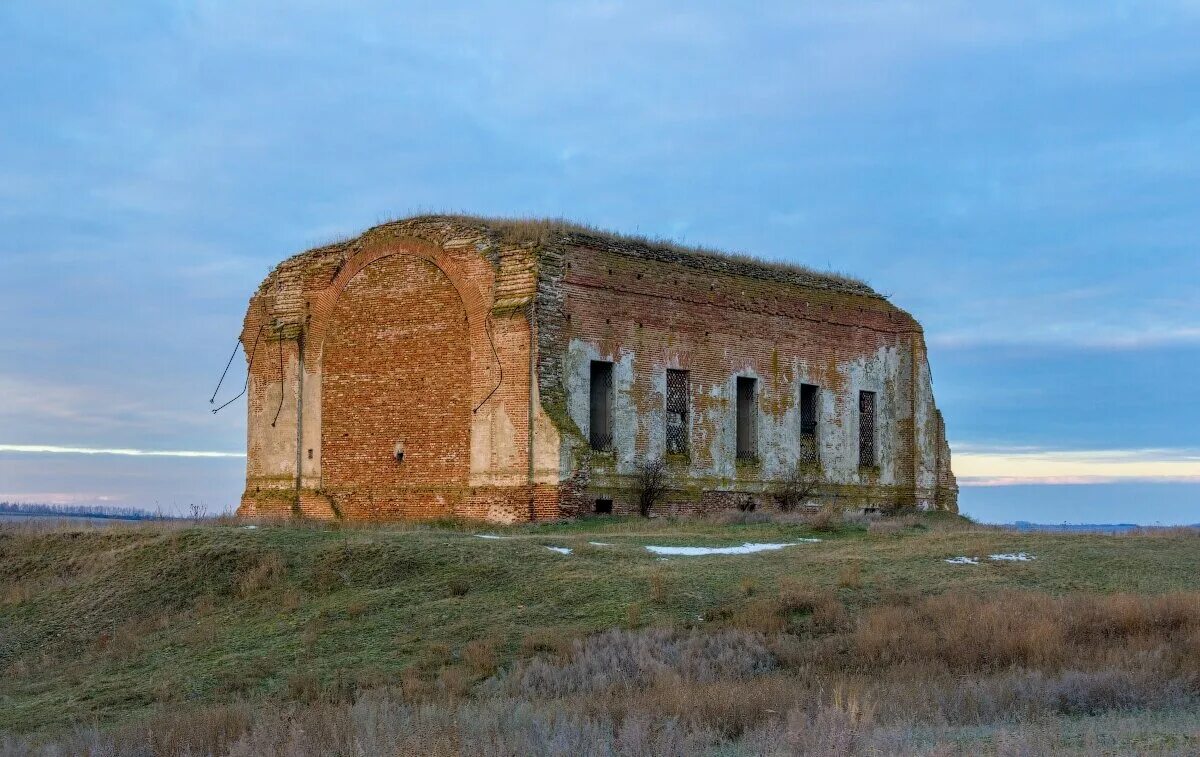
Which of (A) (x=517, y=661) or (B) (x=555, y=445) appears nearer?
(A) (x=517, y=661)

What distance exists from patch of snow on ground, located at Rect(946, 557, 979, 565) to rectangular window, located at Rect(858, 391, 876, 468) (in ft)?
44.3

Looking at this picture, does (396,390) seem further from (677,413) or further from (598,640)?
(598,640)

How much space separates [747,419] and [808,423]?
198 cm

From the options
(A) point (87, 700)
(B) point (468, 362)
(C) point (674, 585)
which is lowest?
(A) point (87, 700)

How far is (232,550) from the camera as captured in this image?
1650cm

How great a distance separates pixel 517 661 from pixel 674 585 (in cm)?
291

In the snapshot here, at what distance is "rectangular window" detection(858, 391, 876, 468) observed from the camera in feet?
97.5

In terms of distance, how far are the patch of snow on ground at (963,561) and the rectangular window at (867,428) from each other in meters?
13.5

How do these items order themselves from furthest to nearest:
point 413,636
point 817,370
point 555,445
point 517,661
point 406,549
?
point 817,370, point 555,445, point 406,549, point 413,636, point 517,661

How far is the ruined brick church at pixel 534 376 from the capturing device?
23172 millimetres

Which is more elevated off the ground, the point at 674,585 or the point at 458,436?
the point at 458,436

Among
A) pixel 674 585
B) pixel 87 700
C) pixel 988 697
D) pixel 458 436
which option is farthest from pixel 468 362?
pixel 988 697

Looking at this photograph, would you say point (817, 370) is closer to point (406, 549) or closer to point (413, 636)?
point (406, 549)

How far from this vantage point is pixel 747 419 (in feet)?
88.3
